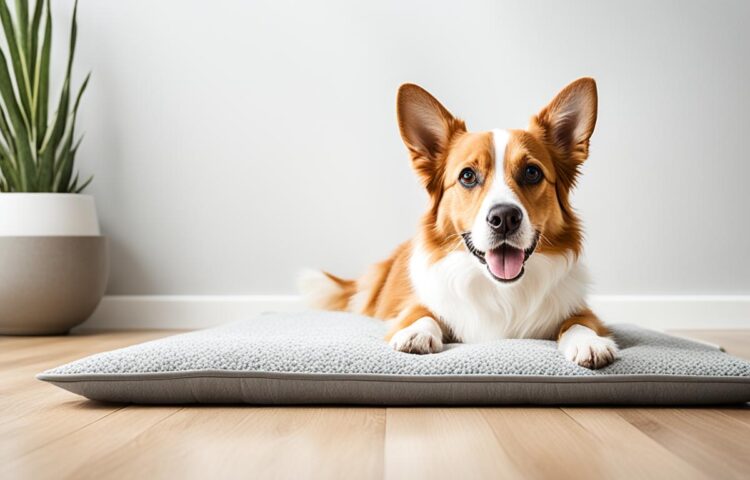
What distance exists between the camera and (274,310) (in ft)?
10.6

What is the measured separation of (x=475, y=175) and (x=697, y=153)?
1.84 metres

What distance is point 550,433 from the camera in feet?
3.82

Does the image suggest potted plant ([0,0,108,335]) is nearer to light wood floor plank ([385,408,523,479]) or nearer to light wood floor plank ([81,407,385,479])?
light wood floor plank ([81,407,385,479])

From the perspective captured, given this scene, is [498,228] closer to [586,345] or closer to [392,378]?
[586,345]

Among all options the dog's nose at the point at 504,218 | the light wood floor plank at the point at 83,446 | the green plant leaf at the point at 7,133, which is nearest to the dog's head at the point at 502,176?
the dog's nose at the point at 504,218

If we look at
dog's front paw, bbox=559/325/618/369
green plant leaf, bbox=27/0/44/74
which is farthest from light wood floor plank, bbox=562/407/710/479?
green plant leaf, bbox=27/0/44/74

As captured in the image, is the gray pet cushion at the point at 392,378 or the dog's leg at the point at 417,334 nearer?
the gray pet cushion at the point at 392,378

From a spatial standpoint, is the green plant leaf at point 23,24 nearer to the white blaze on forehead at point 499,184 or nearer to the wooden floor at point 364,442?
the wooden floor at point 364,442

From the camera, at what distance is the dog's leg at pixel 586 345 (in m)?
1.40

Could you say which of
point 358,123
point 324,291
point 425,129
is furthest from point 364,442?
point 358,123

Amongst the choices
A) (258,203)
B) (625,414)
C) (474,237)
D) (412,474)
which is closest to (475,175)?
(474,237)

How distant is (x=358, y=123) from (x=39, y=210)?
4.65 ft

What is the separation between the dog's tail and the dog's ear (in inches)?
49.5

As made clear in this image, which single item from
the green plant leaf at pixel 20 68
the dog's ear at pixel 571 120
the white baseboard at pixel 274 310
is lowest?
the white baseboard at pixel 274 310
